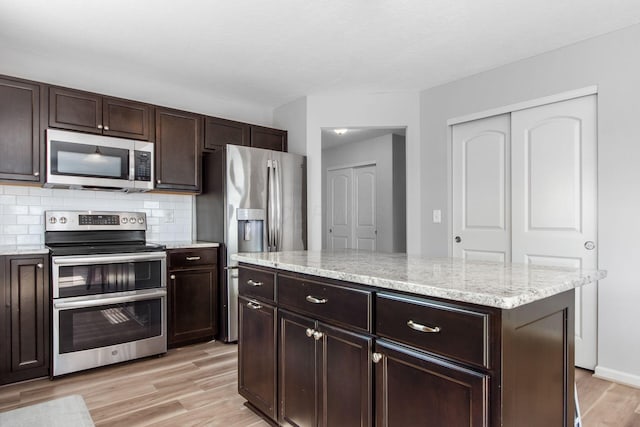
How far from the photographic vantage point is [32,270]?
8.63 ft

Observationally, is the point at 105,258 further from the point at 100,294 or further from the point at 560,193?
the point at 560,193

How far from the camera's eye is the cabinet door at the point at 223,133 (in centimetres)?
375

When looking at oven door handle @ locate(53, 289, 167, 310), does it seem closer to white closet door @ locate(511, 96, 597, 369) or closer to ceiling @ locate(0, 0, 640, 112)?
ceiling @ locate(0, 0, 640, 112)

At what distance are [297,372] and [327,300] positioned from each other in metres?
0.42

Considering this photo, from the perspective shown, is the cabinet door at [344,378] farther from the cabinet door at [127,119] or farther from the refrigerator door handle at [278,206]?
the cabinet door at [127,119]

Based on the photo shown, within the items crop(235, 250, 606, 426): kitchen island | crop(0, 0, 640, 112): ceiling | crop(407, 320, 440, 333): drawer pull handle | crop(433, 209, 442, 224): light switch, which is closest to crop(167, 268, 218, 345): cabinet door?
crop(235, 250, 606, 426): kitchen island

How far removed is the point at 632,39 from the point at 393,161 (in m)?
3.14

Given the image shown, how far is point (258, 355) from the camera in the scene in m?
2.09

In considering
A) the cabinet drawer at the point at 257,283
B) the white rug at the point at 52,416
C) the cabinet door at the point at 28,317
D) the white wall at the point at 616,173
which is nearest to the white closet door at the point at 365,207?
the white wall at the point at 616,173

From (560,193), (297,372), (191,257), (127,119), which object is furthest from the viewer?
→ (191,257)

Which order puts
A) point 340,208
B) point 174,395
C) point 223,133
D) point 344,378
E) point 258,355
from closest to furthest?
point 344,378 → point 258,355 → point 174,395 → point 223,133 → point 340,208

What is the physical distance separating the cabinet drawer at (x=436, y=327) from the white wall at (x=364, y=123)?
2755 millimetres

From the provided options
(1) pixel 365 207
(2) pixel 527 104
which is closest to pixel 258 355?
(2) pixel 527 104

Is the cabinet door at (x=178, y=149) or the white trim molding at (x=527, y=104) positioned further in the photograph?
the cabinet door at (x=178, y=149)
